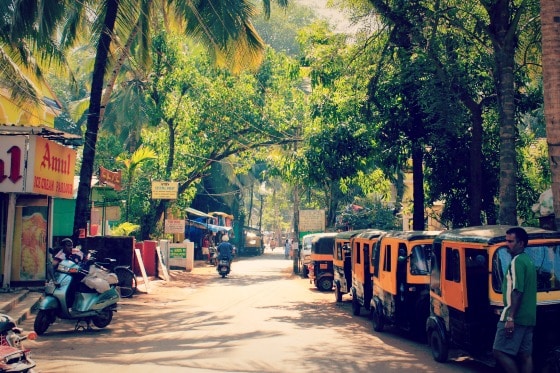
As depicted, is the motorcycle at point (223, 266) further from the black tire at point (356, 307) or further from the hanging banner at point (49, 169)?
the black tire at point (356, 307)

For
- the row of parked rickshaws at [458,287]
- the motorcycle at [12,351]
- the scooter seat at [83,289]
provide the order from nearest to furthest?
the motorcycle at [12,351], the row of parked rickshaws at [458,287], the scooter seat at [83,289]

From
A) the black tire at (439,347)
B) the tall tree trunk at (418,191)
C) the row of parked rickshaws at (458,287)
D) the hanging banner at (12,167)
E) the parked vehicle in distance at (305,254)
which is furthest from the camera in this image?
the parked vehicle in distance at (305,254)

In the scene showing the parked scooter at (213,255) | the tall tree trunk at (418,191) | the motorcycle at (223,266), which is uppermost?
the tall tree trunk at (418,191)

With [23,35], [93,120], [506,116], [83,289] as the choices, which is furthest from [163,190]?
[506,116]

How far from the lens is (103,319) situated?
45.8 feet

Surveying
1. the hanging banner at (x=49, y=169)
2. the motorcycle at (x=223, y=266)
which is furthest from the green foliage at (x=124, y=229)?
the hanging banner at (x=49, y=169)

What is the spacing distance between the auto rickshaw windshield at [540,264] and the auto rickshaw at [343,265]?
9873 millimetres

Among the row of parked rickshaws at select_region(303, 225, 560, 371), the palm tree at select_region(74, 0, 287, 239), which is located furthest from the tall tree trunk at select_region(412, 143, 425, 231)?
the row of parked rickshaws at select_region(303, 225, 560, 371)

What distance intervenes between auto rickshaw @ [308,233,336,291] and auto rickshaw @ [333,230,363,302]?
3.62 m

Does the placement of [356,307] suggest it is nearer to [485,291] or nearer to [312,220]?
[485,291]

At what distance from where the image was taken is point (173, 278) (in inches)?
1170

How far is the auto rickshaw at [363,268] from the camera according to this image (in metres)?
16.4

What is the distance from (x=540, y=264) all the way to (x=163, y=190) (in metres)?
21.6

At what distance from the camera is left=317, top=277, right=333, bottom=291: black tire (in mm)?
25880
